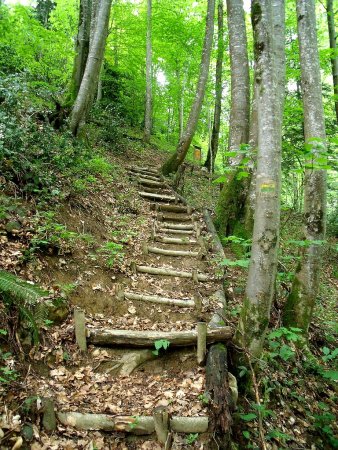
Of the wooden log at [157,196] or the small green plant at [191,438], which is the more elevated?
the wooden log at [157,196]

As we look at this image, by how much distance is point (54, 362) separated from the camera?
3.67 meters

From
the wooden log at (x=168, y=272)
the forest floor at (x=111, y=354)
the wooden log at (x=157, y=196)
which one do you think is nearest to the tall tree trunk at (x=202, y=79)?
the wooden log at (x=157, y=196)

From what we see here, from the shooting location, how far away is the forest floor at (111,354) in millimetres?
3113

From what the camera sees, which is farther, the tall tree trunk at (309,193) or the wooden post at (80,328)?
the tall tree trunk at (309,193)

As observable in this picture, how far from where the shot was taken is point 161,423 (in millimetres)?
3027

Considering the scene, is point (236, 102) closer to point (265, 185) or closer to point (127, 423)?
point (265, 185)

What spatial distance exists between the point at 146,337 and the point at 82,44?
10031 millimetres

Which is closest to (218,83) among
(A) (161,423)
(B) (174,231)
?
(B) (174,231)

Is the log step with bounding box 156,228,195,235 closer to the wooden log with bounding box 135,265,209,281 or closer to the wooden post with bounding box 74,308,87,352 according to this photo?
the wooden log with bounding box 135,265,209,281

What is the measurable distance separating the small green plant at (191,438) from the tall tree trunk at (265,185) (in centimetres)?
109

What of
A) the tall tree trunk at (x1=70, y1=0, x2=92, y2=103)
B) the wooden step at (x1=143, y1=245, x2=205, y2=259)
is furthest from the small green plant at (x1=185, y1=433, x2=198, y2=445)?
the tall tree trunk at (x1=70, y1=0, x2=92, y2=103)

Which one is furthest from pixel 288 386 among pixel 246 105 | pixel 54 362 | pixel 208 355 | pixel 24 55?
pixel 24 55

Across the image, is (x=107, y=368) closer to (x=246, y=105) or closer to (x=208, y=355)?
(x=208, y=355)

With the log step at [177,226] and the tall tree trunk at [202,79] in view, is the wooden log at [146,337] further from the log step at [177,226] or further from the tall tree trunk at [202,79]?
the tall tree trunk at [202,79]
